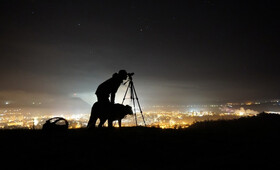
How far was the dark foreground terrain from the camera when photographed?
433 cm

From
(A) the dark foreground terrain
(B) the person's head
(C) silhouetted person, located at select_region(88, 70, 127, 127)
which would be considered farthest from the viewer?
(B) the person's head

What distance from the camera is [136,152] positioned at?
5.23m

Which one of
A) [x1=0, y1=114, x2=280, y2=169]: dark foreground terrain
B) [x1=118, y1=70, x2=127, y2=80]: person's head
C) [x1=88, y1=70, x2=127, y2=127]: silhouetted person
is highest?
[x1=118, y1=70, x2=127, y2=80]: person's head

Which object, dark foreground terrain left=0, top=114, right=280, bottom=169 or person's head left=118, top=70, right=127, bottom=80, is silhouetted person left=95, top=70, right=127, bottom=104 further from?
dark foreground terrain left=0, top=114, right=280, bottom=169

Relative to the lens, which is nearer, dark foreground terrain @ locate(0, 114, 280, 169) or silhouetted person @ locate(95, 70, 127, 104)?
dark foreground terrain @ locate(0, 114, 280, 169)

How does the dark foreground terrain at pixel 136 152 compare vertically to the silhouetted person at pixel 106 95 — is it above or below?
below

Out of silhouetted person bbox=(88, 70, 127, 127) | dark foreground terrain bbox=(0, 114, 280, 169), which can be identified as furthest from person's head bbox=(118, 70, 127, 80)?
dark foreground terrain bbox=(0, 114, 280, 169)

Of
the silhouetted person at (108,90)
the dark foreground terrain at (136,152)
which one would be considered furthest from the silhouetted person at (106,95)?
the dark foreground terrain at (136,152)

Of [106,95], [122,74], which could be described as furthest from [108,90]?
[122,74]

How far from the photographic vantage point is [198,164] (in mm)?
4445

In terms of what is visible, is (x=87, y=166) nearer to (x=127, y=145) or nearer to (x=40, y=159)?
(x=40, y=159)

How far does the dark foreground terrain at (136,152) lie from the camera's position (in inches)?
170

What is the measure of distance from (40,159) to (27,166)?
41 cm

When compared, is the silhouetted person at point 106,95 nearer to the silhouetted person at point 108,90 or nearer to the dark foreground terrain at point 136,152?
the silhouetted person at point 108,90
